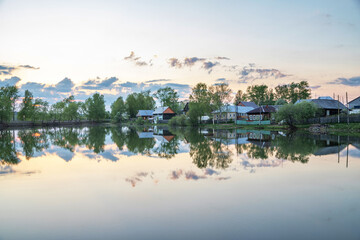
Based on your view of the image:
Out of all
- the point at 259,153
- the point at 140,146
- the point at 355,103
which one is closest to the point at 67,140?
the point at 140,146

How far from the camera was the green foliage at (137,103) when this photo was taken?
11406cm

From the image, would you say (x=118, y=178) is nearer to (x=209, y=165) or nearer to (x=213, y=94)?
(x=209, y=165)

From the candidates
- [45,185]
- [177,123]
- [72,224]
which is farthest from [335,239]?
[177,123]

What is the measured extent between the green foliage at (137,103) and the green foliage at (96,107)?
416 inches

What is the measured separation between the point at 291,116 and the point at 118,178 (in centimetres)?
3729

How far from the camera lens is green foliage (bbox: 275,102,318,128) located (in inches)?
1625

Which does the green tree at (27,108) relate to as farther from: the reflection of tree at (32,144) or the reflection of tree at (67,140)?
the reflection of tree at (32,144)

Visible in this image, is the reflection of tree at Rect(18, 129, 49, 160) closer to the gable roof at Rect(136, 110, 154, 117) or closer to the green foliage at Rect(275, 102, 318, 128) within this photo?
the green foliage at Rect(275, 102, 318, 128)

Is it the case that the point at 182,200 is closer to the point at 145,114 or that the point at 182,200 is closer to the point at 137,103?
the point at 145,114

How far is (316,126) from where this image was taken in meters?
39.8

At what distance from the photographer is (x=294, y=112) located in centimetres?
4125

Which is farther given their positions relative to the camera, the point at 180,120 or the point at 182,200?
the point at 180,120

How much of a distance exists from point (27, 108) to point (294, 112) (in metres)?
77.9

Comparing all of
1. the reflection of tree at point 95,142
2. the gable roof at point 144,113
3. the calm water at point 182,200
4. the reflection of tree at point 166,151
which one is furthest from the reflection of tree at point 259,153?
the gable roof at point 144,113
